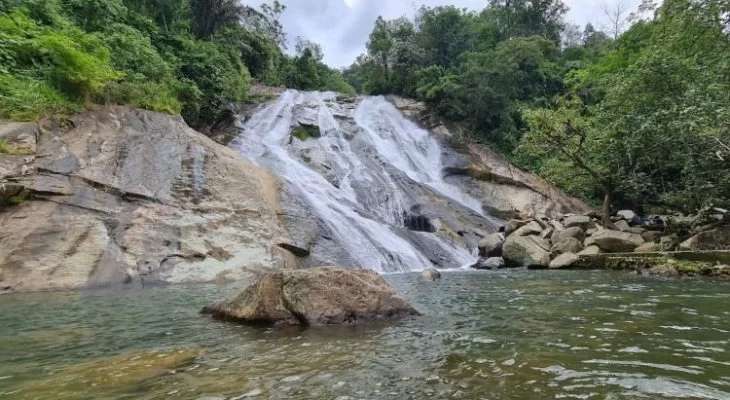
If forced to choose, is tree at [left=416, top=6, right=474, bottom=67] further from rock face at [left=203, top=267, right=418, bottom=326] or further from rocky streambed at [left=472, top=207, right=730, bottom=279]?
rock face at [left=203, top=267, right=418, bottom=326]

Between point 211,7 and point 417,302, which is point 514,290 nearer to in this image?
point 417,302

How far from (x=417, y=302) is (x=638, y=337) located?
3.84 m

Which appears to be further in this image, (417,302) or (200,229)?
(200,229)

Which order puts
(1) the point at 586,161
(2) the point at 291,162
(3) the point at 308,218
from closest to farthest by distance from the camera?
(3) the point at 308,218 < (1) the point at 586,161 < (2) the point at 291,162

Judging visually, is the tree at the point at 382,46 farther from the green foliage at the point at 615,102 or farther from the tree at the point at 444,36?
the tree at the point at 444,36

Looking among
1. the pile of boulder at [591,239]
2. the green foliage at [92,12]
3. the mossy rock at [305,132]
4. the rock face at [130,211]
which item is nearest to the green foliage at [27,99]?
the rock face at [130,211]

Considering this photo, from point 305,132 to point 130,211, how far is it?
612 inches

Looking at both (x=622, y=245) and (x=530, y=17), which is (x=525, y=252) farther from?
(x=530, y=17)

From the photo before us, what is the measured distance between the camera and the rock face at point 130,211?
1109 centimetres

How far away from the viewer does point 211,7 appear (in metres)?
33.0

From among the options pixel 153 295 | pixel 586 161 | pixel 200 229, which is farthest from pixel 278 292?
pixel 586 161

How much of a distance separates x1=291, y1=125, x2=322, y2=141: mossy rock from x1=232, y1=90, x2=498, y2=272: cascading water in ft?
0.83

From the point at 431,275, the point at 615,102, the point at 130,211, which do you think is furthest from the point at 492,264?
the point at 130,211

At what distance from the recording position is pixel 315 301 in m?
6.79
